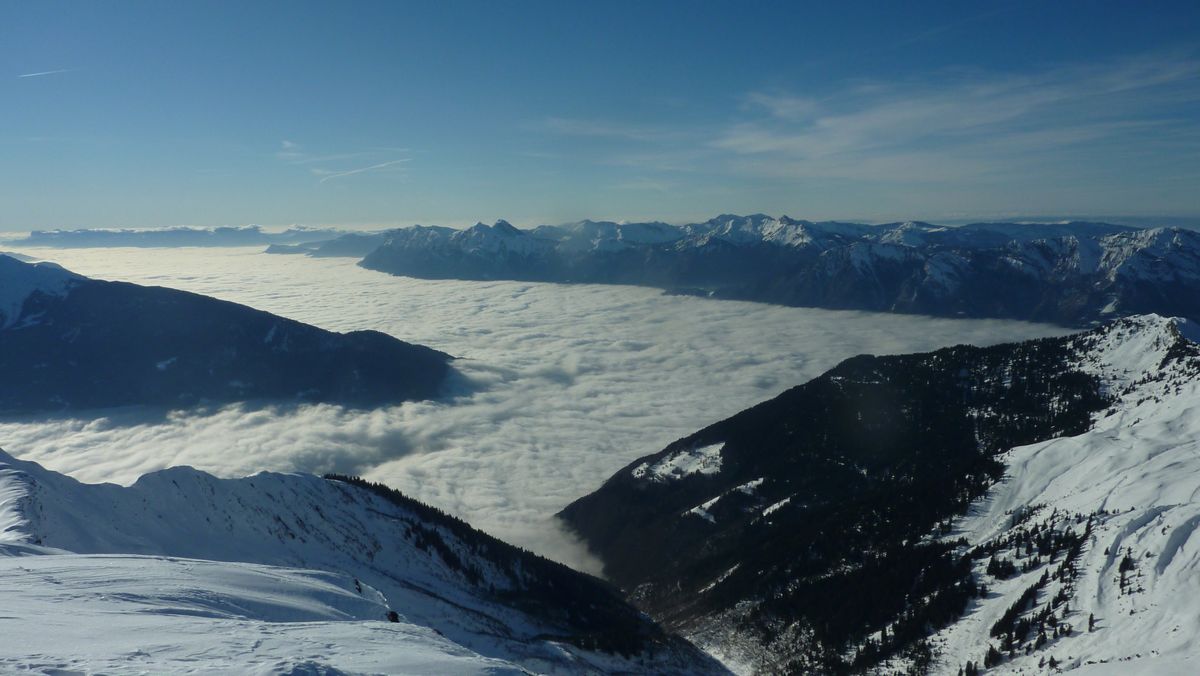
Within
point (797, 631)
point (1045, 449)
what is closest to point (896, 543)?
point (797, 631)

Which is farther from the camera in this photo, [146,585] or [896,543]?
[896,543]

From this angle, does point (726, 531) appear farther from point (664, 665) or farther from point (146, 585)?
point (146, 585)

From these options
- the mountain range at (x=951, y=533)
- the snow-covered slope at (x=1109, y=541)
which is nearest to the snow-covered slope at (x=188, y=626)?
the snow-covered slope at (x=1109, y=541)

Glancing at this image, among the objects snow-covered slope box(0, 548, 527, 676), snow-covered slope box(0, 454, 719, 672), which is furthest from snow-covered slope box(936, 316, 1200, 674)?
snow-covered slope box(0, 548, 527, 676)

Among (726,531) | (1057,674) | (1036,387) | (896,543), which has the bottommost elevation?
(726,531)

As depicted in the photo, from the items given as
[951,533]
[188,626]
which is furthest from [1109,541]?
[188,626]

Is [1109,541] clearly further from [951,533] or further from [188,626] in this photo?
[188,626]

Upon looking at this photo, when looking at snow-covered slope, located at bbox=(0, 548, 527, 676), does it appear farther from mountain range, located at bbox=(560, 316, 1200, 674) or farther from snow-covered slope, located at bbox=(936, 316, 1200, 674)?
mountain range, located at bbox=(560, 316, 1200, 674)
